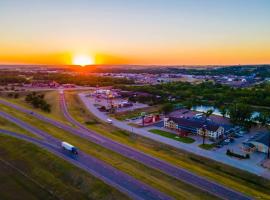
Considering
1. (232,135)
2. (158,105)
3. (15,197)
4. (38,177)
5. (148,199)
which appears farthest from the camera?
(158,105)

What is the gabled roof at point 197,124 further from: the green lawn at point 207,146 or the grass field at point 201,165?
the grass field at point 201,165

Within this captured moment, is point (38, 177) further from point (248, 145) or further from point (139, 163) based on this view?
point (248, 145)

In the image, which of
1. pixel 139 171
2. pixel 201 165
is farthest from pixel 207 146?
pixel 139 171

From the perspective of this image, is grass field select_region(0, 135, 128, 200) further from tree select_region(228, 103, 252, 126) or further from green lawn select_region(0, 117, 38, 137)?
tree select_region(228, 103, 252, 126)

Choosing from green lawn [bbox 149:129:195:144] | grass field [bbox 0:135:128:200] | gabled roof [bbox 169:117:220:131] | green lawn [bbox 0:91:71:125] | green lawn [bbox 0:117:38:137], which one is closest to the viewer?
grass field [bbox 0:135:128:200]

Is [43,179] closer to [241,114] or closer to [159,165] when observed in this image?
[159,165]

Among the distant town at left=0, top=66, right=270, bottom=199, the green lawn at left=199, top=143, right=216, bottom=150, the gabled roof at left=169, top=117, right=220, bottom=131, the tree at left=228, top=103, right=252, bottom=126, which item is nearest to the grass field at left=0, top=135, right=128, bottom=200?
the distant town at left=0, top=66, right=270, bottom=199

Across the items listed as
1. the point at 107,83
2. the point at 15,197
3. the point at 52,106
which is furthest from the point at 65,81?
the point at 15,197

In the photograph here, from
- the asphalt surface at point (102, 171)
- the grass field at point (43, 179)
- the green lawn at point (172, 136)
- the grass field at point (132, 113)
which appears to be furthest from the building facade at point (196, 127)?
the grass field at point (43, 179)
